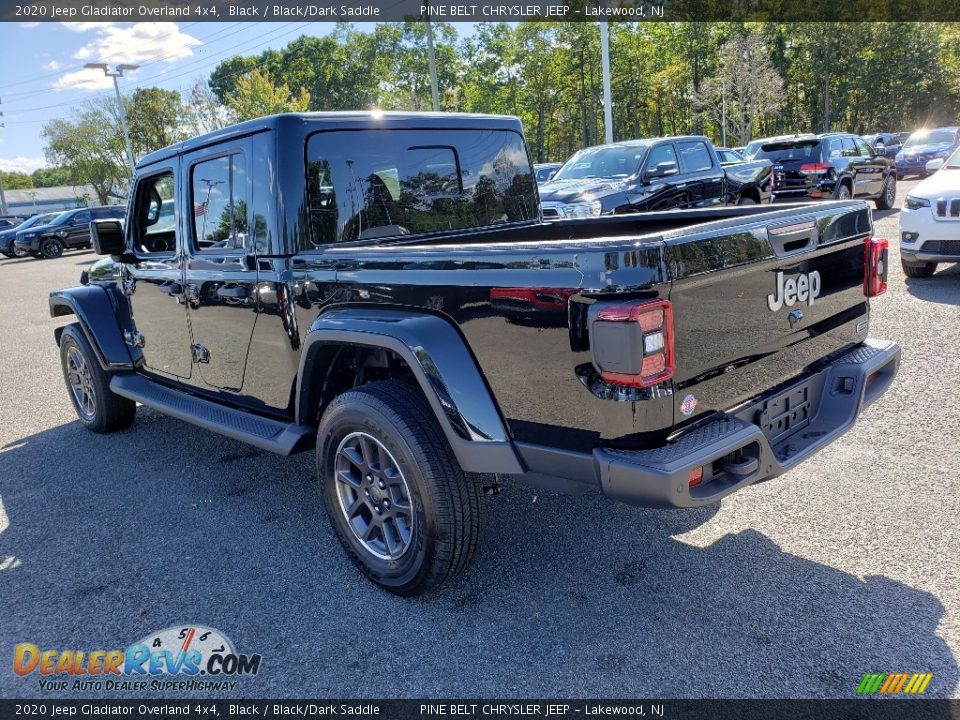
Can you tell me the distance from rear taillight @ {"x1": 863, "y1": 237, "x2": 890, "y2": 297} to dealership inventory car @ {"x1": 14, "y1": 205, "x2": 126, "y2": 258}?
84.7ft

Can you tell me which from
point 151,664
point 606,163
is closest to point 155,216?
point 151,664

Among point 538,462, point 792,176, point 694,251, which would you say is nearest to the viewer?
point 694,251

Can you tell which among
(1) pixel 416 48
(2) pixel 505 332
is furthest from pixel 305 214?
(1) pixel 416 48

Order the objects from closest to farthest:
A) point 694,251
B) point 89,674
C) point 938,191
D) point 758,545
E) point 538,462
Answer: point 694,251
point 538,462
point 89,674
point 758,545
point 938,191

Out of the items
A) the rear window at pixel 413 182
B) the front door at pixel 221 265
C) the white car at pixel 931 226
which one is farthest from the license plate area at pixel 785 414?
the white car at pixel 931 226

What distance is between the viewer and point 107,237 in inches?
176

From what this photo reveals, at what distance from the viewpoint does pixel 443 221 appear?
384 cm

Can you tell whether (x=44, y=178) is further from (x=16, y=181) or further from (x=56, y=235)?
(x=56, y=235)

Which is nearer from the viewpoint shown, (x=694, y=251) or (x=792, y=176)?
(x=694, y=251)

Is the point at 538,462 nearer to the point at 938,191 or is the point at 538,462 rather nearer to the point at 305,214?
the point at 305,214

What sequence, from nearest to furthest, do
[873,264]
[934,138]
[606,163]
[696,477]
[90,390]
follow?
[696,477]
[873,264]
[90,390]
[606,163]
[934,138]

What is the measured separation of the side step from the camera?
11.1 feet

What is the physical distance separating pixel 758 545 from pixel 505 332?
1.63m

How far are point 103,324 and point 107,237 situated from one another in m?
0.76
